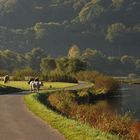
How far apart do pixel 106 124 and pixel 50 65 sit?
12693 cm

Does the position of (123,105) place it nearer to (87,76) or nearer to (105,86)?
(105,86)

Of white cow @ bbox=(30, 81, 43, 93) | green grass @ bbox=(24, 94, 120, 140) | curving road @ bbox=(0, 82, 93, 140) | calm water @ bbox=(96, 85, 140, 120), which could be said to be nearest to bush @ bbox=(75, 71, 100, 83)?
calm water @ bbox=(96, 85, 140, 120)

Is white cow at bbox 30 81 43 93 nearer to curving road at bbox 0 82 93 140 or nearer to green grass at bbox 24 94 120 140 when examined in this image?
curving road at bbox 0 82 93 140

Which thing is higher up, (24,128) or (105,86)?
(105,86)

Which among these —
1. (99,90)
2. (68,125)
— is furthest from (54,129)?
(99,90)

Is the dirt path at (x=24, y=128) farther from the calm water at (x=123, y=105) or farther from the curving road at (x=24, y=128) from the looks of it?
→ the calm water at (x=123, y=105)

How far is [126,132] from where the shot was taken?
28.2m

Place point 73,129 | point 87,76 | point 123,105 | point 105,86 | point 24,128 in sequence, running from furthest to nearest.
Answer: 1. point 87,76
2. point 105,86
3. point 123,105
4. point 24,128
5. point 73,129

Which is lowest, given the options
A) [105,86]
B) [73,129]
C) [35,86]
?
[73,129]

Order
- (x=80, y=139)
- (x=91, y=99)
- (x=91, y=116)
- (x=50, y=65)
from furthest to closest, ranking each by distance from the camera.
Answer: (x=50, y=65) → (x=91, y=99) → (x=91, y=116) → (x=80, y=139)

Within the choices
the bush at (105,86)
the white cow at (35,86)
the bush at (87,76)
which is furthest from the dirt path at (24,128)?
the bush at (87,76)

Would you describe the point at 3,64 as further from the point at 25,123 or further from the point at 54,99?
the point at 25,123

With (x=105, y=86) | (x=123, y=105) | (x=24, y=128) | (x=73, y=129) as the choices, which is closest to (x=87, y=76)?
(x=105, y=86)

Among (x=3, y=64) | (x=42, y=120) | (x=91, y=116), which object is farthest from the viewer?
(x=3, y=64)
